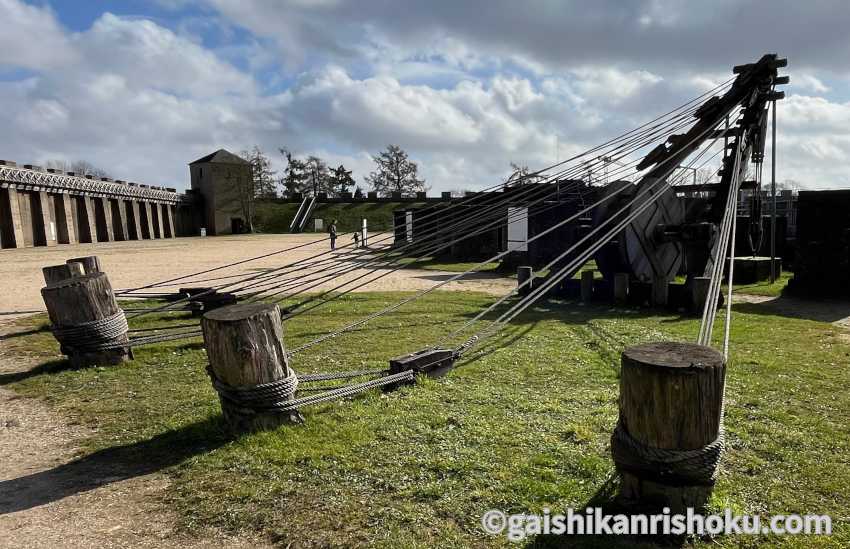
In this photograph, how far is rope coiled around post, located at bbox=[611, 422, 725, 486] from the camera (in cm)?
269

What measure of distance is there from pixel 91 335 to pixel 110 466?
296 cm

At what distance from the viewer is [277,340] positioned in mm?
4082

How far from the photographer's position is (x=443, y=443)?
12.6 feet

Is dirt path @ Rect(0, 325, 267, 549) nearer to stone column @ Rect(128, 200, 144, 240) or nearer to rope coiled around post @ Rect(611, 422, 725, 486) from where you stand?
rope coiled around post @ Rect(611, 422, 725, 486)

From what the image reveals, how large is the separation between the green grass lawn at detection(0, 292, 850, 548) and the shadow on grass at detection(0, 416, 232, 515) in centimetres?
2

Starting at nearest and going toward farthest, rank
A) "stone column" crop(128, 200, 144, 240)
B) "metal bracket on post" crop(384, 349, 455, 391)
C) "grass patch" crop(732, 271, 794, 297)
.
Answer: "metal bracket on post" crop(384, 349, 455, 391) < "grass patch" crop(732, 271, 794, 297) < "stone column" crop(128, 200, 144, 240)

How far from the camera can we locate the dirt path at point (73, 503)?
2.86m

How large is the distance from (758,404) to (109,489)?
499 cm

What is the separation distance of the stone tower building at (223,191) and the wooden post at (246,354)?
56.2 m

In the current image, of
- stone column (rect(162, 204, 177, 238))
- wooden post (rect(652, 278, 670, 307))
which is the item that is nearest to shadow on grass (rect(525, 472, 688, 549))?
wooden post (rect(652, 278, 670, 307))

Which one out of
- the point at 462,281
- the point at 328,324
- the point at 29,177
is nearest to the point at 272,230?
the point at 29,177

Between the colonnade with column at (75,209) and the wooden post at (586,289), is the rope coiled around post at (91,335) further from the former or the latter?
the colonnade with column at (75,209)

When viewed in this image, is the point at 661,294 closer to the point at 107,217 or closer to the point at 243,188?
the point at 107,217

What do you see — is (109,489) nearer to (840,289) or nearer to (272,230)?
(840,289)
